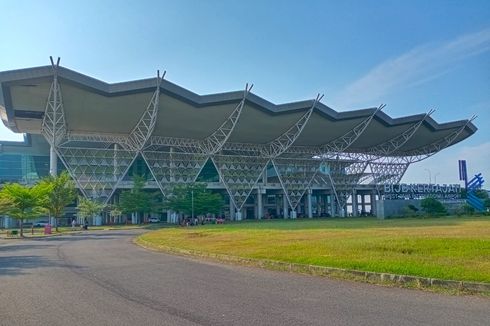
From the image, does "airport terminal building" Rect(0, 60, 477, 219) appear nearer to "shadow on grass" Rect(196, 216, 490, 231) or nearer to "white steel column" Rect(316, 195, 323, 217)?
"white steel column" Rect(316, 195, 323, 217)

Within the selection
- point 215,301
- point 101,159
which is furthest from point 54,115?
point 215,301

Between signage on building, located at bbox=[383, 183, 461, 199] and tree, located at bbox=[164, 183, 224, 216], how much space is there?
81.2ft

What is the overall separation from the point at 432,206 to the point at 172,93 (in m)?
34.8

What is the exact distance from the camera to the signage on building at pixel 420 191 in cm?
6097

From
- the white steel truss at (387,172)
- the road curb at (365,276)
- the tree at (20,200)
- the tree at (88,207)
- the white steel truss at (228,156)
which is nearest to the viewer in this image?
the road curb at (365,276)

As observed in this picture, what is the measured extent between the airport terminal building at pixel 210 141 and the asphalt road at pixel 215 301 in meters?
43.0

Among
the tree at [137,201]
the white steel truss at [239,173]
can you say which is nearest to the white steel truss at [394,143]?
the white steel truss at [239,173]

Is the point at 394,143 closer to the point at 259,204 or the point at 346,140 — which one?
the point at 346,140

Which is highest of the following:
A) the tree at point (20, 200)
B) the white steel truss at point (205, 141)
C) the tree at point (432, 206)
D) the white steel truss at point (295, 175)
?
the white steel truss at point (205, 141)

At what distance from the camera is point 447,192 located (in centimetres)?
6838

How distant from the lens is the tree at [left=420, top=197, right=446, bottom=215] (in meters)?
56.4

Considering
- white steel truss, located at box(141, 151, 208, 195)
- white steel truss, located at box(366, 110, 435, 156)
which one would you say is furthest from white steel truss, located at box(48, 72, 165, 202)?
white steel truss, located at box(366, 110, 435, 156)

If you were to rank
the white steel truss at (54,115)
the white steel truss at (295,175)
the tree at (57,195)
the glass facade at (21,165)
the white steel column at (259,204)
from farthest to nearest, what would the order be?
the glass facade at (21,165) < the white steel truss at (295,175) < the white steel column at (259,204) < the white steel truss at (54,115) < the tree at (57,195)

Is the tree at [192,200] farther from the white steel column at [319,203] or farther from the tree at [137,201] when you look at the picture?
the white steel column at [319,203]
